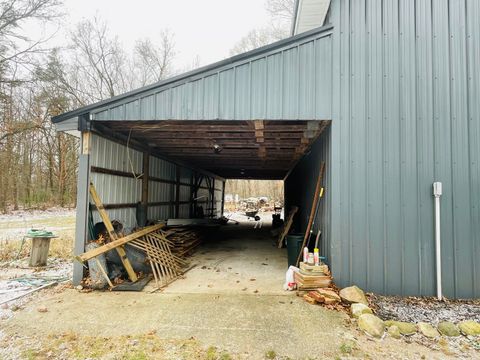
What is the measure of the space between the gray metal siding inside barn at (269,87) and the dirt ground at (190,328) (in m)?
2.80

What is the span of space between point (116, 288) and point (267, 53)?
4493 mm

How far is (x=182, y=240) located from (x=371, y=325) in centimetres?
480

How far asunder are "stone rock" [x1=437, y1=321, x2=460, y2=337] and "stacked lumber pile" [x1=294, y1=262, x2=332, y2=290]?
1.39 m

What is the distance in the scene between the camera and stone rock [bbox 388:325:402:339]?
2.85 m

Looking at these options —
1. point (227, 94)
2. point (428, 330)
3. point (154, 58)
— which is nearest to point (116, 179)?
point (227, 94)

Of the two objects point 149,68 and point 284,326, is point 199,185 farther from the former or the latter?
point 149,68

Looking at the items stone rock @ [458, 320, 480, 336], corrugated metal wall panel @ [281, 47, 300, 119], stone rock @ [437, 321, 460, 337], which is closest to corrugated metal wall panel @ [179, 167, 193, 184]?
corrugated metal wall panel @ [281, 47, 300, 119]

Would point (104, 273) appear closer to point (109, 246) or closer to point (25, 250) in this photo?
point (109, 246)

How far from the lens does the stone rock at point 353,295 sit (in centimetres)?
355

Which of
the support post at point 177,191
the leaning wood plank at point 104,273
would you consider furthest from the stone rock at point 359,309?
the support post at point 177,191

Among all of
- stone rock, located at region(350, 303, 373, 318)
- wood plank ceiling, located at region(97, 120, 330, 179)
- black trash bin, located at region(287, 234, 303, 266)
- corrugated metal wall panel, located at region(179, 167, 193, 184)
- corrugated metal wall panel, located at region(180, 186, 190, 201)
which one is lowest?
stone rock, located at region(350, 303, 373, 318)

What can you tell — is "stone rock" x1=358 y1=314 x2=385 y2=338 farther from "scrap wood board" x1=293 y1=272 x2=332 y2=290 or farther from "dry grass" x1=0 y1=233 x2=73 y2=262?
"dry grass" x1=0 y1=233 x2=73 y2=262

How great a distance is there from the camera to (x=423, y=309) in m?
3.52

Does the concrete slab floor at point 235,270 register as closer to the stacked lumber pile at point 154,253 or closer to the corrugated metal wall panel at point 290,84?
the stacked lumber pile at point 154,253
